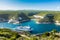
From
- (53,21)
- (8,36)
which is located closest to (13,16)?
(53,21)

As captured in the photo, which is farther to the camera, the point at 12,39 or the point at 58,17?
the point at 58,17

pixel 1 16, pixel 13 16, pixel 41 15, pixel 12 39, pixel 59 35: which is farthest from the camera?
pixel 41 15

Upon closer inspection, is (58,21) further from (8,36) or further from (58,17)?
(8,36)

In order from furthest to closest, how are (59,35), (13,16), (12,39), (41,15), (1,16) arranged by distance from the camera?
(41,15) → (13,16) → (1,16) → (59,35) → (12,39)

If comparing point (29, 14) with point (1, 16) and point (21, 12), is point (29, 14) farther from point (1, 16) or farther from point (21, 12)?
point (1, 16)

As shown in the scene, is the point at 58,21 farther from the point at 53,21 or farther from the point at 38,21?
the point at 38,21

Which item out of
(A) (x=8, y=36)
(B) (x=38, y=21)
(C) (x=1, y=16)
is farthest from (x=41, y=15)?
(A) (x=8, y=36)

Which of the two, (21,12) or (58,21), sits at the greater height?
(21,12)

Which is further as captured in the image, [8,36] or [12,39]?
[8,36]

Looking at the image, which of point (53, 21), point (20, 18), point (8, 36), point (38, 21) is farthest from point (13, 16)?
point (8, 36)
